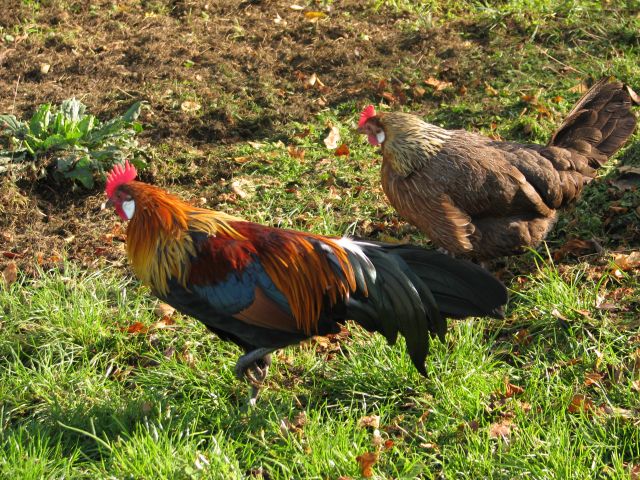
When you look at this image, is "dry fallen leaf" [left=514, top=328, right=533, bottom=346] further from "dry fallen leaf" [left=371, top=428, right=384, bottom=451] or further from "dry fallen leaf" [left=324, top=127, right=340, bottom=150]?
"dry fallen leaf" [left=324, top=127, right=340, bottom=150]

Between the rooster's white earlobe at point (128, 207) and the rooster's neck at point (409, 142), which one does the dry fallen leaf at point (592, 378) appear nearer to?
the rooster's neck at point (409, 142)

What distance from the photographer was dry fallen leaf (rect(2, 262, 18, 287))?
5168 millimetres

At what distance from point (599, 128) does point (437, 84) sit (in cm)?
214

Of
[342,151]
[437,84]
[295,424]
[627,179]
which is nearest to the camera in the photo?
[295,424]

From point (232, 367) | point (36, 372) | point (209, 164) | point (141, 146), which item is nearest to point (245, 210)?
point (209, 164)

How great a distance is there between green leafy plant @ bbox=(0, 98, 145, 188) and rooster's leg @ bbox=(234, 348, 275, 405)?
2.42 m

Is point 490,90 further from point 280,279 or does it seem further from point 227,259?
point 227,259

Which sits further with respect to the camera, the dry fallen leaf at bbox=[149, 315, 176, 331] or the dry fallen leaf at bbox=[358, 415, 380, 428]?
the dry fallen leaf at bbox=[149, 315, 176, 331]

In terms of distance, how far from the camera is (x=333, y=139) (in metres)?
6.58

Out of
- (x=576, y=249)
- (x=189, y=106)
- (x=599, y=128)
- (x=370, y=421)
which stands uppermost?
(x=599, y=128)

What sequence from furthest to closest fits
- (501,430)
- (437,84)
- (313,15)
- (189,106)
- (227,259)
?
(313,15), (437,84), (189,106), (227,259), (501,430)

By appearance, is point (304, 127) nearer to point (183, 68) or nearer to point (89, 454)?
point (183, 68)

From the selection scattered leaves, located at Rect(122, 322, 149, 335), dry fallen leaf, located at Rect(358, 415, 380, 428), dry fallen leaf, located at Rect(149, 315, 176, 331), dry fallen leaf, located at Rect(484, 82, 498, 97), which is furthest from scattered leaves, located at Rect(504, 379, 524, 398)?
dry fallen leaf, located at Rect(484, 82, 498, 97)

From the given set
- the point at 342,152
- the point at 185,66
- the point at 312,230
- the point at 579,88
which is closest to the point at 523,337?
the point at 312,230
